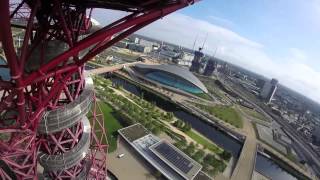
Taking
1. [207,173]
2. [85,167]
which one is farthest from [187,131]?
[85,167]

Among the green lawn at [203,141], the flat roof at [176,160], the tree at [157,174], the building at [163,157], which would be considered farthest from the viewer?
the green lawn at [203,141]

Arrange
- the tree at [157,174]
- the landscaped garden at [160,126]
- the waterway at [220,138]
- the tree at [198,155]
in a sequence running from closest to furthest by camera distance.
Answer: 1. the tree at [157,174]
2. the tree at [198,155]
3. the landscaped garden at [160,126]
4. the waterway at [220,138]

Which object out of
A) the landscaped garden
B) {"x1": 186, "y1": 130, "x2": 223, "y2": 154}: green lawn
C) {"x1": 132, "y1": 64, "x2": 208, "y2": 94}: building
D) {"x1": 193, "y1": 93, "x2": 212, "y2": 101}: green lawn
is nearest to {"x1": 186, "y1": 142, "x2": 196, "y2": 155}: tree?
the landscaped garden

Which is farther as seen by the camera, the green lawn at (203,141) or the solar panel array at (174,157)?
the green lawn at (203,141)

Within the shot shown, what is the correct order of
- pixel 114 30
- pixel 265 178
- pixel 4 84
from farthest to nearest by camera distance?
pixel 265 178, pixel 4 84, pixel 114 30

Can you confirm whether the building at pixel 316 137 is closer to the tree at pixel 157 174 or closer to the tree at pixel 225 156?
the tree at pixel 225 156

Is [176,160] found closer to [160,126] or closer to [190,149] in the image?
[190,149]

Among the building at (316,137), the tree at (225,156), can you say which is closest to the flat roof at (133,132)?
the tree at (225,156)

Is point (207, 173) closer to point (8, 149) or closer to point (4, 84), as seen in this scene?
point (8, 149)
